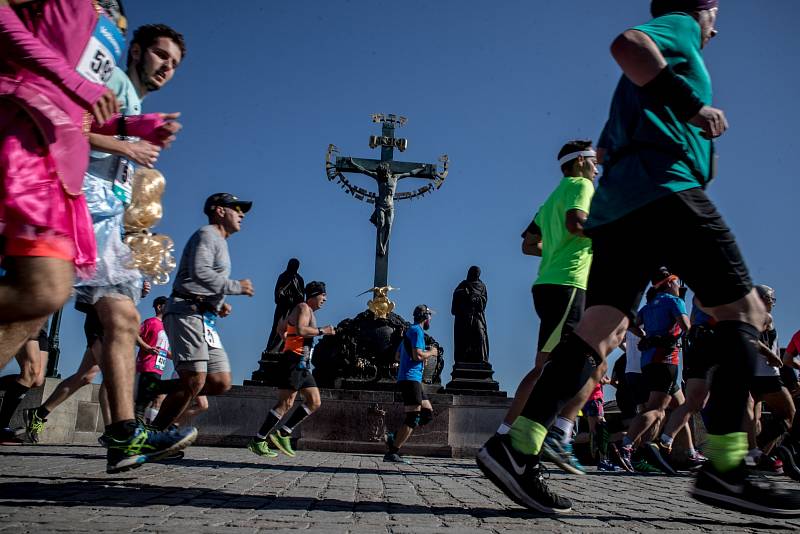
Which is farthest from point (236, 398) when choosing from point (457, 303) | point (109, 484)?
point (109, 484)

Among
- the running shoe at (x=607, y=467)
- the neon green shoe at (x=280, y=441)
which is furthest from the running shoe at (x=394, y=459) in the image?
the running shoe at (x=607, y=467)

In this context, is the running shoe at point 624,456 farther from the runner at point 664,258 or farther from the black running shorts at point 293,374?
the runner at point 664,258

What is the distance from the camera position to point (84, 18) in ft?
8.77

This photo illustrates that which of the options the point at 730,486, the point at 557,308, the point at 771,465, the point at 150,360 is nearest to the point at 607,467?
the point at 771,465

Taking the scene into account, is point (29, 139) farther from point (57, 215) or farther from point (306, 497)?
point (306, 497)

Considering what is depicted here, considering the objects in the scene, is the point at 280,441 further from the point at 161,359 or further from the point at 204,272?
the point at 204,272

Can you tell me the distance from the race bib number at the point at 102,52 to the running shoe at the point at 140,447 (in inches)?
68.6

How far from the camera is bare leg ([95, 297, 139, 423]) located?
3703 mm

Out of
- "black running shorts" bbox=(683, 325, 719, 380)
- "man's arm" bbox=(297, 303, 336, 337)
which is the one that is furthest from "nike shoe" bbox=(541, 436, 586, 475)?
"man's arm" bbox=(297, 303, 336, 337)

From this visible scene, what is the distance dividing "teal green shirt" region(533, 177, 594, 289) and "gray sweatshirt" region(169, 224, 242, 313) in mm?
2300

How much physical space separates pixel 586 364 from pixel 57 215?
2114mm

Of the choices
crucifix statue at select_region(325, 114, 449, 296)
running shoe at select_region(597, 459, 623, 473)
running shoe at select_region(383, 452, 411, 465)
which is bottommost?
running shoe at select_region(383, 452, 411, 465)

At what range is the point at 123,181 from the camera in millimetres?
3910

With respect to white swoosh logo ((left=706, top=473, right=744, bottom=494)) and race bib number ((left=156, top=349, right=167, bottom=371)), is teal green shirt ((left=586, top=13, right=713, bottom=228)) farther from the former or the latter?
race bib number ((left=156, top=349, right=167, bottom=371))
